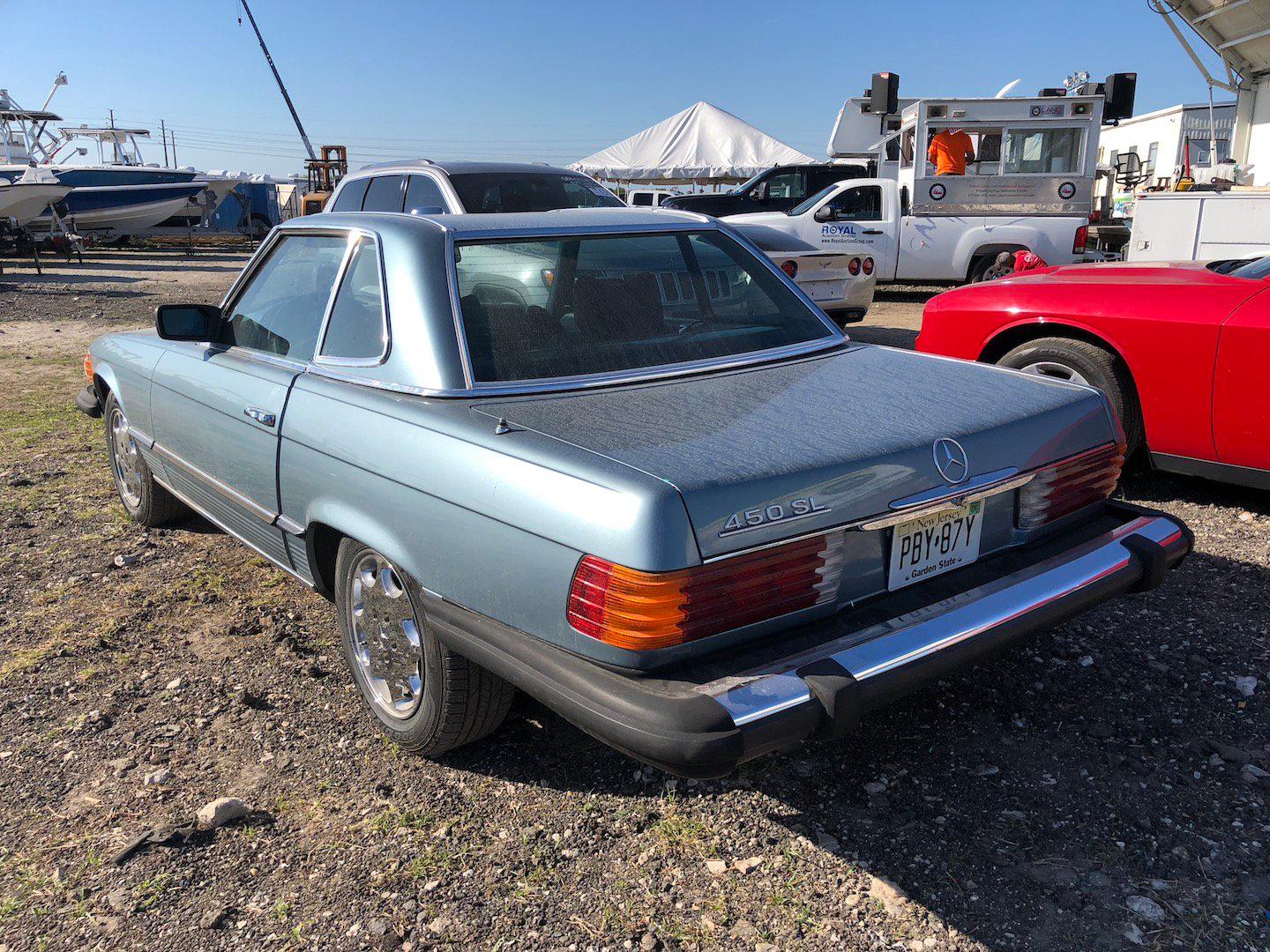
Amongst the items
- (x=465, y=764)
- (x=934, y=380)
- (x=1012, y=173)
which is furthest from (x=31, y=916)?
(x=1012, y=173)

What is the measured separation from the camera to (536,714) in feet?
9.96

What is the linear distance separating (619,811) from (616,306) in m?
1.48

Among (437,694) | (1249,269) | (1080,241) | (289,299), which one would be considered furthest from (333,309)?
(1080,241)

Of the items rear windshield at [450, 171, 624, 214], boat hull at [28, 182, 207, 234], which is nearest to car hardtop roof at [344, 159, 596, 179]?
rear windshield at [450, 171, 624, 214]

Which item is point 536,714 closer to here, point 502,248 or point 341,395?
point 341,395

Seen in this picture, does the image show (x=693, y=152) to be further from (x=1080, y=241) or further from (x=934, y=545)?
(x=934, y=545)

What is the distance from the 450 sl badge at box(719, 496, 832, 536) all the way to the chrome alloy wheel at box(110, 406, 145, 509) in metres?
3.50

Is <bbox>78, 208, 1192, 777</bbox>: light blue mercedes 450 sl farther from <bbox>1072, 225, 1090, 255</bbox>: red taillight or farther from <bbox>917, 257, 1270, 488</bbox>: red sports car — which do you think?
<bbox>1072, 225, 1090, 255</bbox>: red taillight

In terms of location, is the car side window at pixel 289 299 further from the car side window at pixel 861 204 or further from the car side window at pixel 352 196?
the car side window at pixel 861 204

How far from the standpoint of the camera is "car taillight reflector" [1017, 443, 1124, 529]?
2.65m

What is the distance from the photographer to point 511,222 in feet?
10.0

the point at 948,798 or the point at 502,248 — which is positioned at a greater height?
the point at 502,248

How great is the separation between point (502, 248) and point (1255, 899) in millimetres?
Answer: 2598

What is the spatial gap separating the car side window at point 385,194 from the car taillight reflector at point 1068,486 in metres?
6.67
